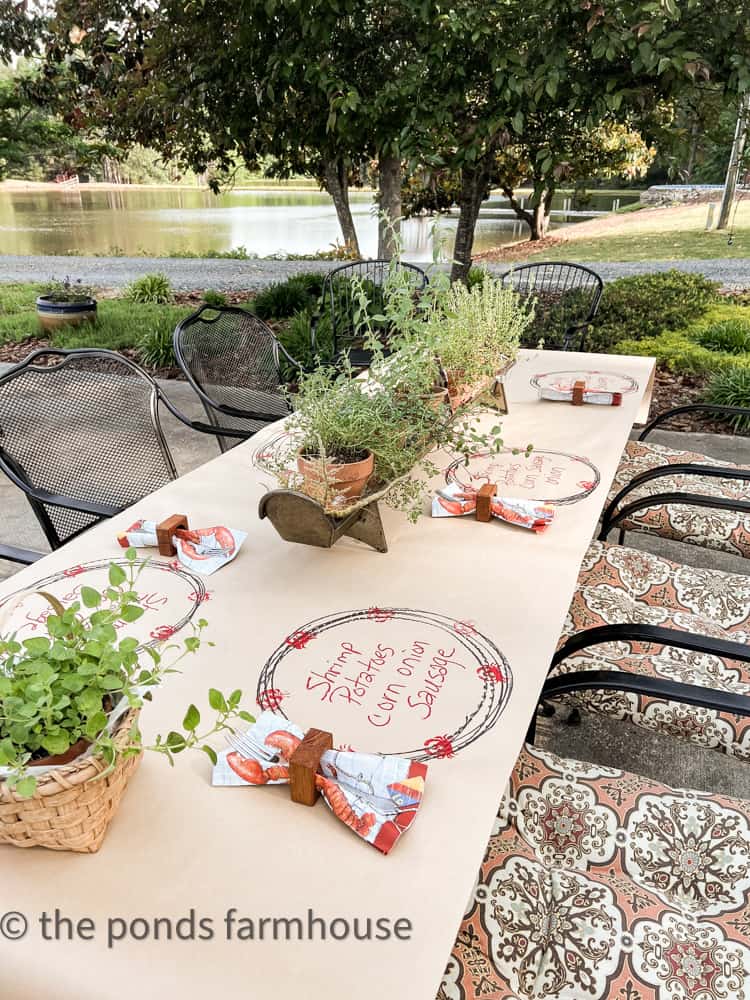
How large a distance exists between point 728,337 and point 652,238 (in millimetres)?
10041

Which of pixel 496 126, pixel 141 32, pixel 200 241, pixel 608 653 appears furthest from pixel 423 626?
pixel 200 241

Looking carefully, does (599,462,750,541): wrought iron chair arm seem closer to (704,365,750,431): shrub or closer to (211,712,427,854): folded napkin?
(211,712,427,854): folded napkin

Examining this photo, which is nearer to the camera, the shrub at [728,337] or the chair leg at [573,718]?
the chair leg at [573,718]

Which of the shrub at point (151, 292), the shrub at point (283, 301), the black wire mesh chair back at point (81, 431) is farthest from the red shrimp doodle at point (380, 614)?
the shrub at point (151, 292)

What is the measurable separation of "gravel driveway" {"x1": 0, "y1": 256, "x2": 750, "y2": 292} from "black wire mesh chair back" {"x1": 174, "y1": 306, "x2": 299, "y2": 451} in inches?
265

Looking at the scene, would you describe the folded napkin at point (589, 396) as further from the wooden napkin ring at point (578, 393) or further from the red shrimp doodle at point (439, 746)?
the red shrimp doodle at point (439, 746)

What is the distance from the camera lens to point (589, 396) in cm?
253

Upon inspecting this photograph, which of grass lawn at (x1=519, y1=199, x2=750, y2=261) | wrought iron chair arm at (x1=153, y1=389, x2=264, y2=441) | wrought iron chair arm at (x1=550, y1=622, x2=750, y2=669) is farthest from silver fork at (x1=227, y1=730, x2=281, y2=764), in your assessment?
grass lawn at (x1=519, y1=199, x2=750, y2=261)

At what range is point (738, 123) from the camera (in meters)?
5.77

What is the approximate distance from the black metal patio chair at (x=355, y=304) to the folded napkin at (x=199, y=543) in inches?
21.2

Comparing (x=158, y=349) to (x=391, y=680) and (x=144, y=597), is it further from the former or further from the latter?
(x=391, y=680)

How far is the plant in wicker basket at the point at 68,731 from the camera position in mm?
773

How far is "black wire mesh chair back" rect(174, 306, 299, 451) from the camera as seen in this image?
284 cm

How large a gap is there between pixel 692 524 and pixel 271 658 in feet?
5.72
